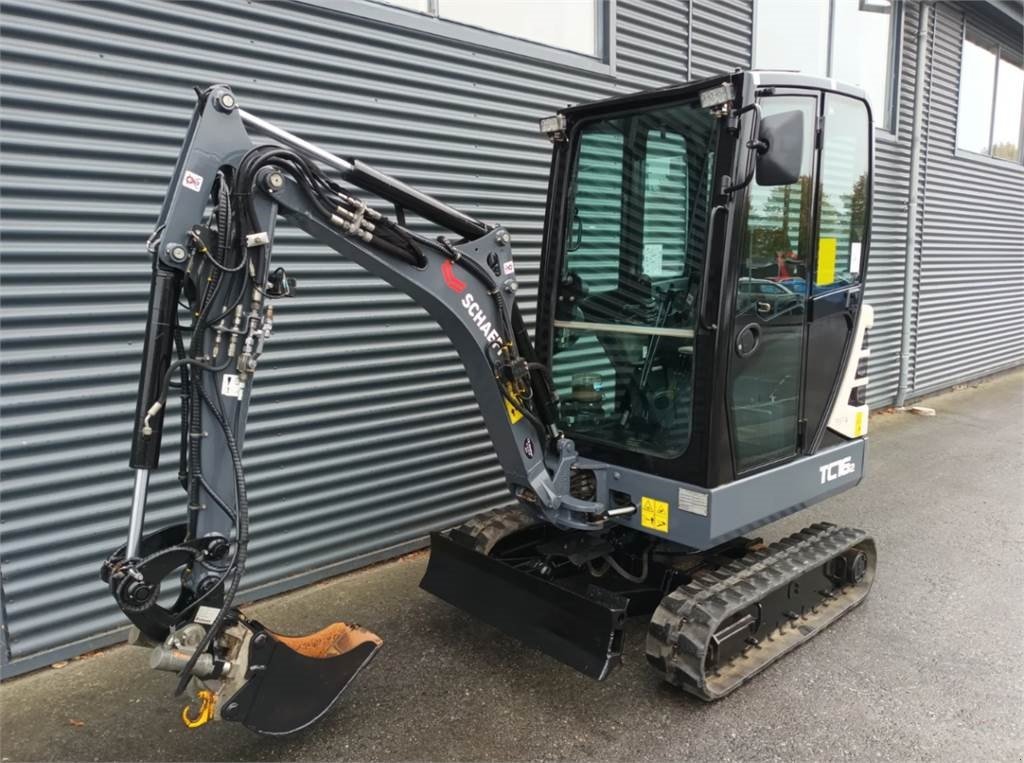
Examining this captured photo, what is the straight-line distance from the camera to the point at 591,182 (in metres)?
3.76

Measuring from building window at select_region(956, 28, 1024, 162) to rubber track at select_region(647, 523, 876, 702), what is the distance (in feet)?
27.9

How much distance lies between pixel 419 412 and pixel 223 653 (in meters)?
2.45

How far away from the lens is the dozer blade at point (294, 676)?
8.41 feet

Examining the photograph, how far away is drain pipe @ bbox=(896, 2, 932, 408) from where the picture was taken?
9.02 metres

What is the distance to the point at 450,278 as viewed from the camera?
3.14 metres

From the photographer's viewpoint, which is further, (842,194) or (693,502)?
(842,194)

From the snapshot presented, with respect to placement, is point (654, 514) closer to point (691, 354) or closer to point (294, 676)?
point (691, 354)

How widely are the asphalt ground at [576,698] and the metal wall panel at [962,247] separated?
245 inches

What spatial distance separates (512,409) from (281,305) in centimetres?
158

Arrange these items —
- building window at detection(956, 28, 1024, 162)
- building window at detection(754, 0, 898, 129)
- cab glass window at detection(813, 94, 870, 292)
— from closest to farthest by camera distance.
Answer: cab glass window at detection(813, 94, 870, 292), building window at detection(754, 0, 898, 129), building window at detection(956, 28, 1024, 162)

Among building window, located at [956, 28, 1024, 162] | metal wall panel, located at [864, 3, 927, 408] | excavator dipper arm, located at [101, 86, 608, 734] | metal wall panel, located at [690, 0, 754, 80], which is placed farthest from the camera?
building window, located at [956, 28, 1024, 162]

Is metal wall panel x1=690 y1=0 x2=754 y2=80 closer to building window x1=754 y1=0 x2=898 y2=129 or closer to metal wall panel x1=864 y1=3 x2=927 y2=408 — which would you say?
building window x1=754 y1=0 x2=898 y2=129

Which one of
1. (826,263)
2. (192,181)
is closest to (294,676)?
(192,181)

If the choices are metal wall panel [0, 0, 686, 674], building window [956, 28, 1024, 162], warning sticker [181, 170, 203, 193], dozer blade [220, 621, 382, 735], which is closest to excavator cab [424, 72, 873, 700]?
dozer blade [220, 621, 382, 735]
